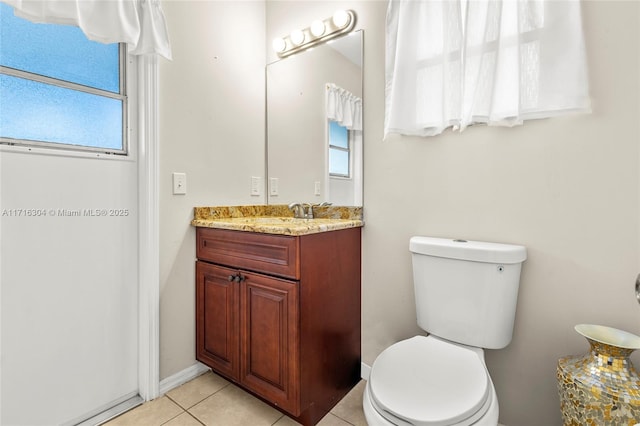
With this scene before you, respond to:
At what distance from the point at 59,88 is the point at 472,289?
1936mm

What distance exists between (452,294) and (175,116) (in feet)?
5.30

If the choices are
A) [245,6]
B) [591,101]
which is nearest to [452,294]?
[591,101]

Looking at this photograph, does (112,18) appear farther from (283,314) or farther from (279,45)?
(283,314)

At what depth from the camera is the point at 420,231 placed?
4.95ft

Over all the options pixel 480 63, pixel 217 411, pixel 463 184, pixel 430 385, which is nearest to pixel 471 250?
pixel 463 184

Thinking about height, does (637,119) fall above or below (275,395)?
above

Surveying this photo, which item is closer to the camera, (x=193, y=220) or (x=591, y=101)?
(x=591, y=101)

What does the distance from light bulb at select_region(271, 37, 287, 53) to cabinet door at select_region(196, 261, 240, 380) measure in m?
1.43

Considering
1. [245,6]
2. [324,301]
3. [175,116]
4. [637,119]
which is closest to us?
[637,119]

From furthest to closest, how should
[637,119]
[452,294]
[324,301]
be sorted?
1. [324,301]
2. [452,294]
3. [637,119]

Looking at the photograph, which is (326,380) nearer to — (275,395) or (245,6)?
(275,395)

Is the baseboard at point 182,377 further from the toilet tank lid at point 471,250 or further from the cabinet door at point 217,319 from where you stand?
the toilet tank lid at point 471,250

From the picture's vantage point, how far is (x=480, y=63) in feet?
4.01

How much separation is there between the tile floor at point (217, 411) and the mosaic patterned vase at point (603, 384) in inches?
32.6
